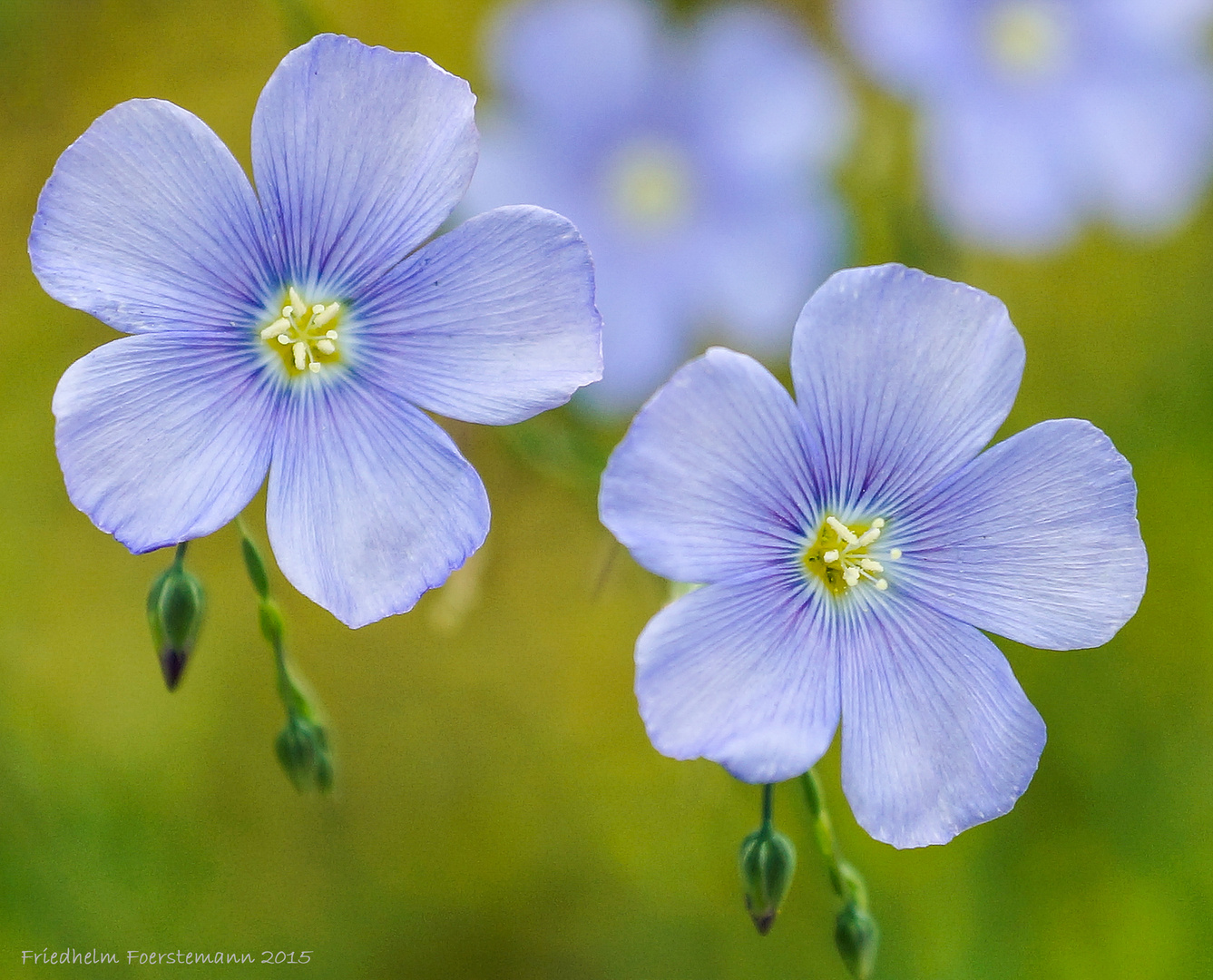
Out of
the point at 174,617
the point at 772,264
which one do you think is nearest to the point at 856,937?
the point at 174,617

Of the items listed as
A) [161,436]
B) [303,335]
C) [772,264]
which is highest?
[772,264]

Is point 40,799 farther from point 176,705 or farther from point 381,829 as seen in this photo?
point 381,829

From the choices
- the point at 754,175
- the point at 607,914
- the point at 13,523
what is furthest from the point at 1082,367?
the point at 13,523

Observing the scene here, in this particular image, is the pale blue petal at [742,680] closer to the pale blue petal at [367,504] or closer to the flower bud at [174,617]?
the pale blue petal at [367,504]

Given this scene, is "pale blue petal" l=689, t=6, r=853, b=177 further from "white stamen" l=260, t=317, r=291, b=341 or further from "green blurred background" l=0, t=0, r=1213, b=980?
"white stamen" l=260, t=317, r=291, b=341

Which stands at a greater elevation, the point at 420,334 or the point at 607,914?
the point at 420,334

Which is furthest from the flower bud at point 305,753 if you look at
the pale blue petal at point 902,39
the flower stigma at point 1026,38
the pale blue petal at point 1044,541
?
the flower stigma at point 1026,38

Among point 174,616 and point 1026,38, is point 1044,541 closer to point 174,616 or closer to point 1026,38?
point 174,616
